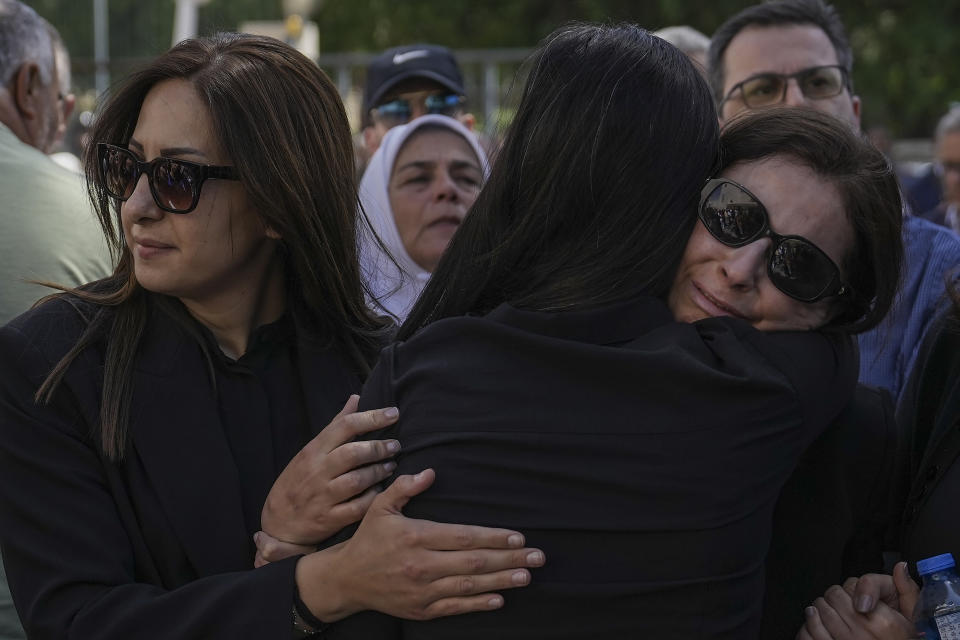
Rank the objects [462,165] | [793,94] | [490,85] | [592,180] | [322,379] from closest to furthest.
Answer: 1. [592,180]
2. [322,379]
3. [793,94]
4. [462,165]
5. [490,85]

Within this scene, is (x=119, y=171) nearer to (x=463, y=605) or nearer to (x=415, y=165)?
(x=463, y=605)

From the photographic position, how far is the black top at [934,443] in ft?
7.09

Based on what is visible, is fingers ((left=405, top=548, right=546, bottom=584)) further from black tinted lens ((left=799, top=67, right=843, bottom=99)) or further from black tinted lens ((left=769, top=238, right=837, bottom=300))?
black tinted lens ((left=799, top=67, right=843, bottom=99))

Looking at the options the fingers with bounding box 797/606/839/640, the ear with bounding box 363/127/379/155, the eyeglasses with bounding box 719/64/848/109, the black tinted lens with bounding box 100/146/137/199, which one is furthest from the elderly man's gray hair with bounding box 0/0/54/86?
the fingers with bounding box 797/606/839/640

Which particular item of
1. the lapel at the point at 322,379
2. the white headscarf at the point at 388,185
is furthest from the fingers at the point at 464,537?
the white headscarf at the point at 388,185

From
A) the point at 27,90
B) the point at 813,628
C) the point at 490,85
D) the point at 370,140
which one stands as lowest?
the point at 490,85

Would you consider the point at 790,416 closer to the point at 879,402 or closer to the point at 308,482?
the point at 879,402

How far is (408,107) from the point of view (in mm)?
4680

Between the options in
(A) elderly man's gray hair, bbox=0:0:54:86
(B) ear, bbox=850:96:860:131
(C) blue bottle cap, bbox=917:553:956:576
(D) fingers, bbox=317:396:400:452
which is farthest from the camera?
(B) ear, bbox=850:96:860:131

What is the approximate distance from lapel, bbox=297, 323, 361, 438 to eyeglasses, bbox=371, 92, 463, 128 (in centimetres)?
234

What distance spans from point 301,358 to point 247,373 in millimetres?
127

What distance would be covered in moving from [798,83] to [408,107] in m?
1.54

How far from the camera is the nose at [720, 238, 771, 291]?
6.43 ft

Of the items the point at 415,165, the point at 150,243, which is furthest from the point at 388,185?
the point at 150,243
